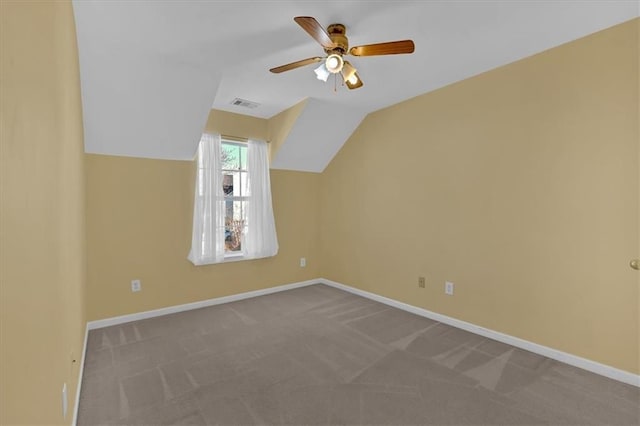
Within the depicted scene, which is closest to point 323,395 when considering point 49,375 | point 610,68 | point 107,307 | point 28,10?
point 49,375

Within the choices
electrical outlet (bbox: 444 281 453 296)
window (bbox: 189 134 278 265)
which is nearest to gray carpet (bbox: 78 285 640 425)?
electrical outlet (bbox: 444 281 453 296)

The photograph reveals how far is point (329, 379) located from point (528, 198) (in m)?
2.27

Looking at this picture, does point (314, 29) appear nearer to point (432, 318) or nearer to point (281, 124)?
point (281, 124)

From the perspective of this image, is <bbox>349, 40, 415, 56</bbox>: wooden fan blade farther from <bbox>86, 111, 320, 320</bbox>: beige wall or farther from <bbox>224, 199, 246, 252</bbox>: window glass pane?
<bbox>224, 199, 246, 252</bbox>: window glass pane

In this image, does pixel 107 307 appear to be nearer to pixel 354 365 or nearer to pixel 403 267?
pixel 354 365

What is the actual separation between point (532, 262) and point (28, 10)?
3.42 m

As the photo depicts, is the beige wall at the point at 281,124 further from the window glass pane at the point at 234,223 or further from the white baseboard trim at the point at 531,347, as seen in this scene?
the white baseboard trim at the point at 531,347

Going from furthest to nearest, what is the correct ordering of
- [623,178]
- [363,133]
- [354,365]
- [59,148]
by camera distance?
[363,133] → [354,365] → [623,178] → [59,148]

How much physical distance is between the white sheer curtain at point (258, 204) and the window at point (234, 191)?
105mm

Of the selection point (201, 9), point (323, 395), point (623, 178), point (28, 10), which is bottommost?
point (323, 395)

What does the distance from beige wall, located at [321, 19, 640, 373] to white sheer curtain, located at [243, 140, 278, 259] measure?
155 centimetres

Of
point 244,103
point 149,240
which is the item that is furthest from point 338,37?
point 149,240

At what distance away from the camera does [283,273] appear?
4.64m

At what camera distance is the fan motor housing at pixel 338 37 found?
7.13ft
